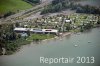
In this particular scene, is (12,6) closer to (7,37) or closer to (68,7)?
(7,37)

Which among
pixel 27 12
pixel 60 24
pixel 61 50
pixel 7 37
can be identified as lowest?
pixel 61 50

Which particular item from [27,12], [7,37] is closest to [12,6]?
[27,12]

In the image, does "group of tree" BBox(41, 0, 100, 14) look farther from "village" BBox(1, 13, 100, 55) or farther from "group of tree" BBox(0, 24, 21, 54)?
"group of tree" BBox(0, 24, 21, 54)

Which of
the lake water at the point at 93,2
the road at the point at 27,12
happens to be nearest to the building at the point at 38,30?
the road at the point at 27,12

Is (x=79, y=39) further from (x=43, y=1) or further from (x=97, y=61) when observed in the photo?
(x=43, y=1)

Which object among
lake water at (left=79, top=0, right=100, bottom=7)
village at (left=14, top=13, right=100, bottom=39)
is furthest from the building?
lake water at (left=79, top=0, right=100, bottom=7)

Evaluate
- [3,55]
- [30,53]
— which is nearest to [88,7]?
[30,53]
